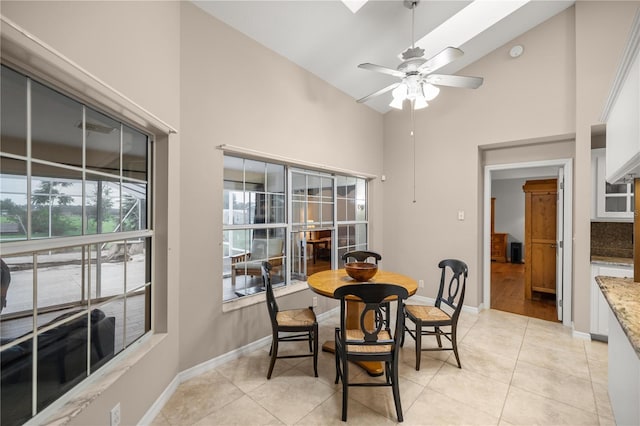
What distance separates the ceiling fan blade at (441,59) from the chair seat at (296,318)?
2383 millimetres

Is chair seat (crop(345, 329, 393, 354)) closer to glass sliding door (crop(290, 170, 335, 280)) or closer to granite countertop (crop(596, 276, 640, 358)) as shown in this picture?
granite countertop (crop(596, 276, 640, 358))

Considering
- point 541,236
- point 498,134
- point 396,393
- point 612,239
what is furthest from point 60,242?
→ point 541,236

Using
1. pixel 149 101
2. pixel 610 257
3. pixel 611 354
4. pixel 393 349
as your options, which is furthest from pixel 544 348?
pixel 149 101

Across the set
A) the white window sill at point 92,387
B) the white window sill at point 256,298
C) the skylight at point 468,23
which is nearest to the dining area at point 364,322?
the white window sill at point 256,298

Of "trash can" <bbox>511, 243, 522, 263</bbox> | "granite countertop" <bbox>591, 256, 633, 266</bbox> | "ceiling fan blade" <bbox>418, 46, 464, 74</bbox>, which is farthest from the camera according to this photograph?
"trash can" <bbox>511, 243, 522, 263</bbox>

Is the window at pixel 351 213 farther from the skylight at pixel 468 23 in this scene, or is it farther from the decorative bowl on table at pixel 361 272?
the skylight at pixel 468 23

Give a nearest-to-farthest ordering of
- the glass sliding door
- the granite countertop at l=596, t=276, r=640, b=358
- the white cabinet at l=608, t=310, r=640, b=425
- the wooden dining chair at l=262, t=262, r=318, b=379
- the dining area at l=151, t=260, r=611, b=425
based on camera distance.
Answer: the granite countertop at l=596, t=276, r=640, b=358 → the white cabinet at l=608, t=310, r=640, b=425 → the dining area at l=151, t=260, r=611, b=425 → the wooden dining chair at l=262, t=262, r=318, b=379 → the glass sliding door

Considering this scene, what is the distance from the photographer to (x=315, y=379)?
2.31 metres

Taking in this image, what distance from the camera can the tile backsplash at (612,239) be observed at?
10.4 ft

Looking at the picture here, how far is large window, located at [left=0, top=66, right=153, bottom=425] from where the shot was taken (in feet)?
3.68

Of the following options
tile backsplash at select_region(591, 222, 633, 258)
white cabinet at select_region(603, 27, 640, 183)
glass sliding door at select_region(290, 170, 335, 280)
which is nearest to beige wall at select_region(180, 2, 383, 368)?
glass sliding door at select_region(290, 170, 335, 280)

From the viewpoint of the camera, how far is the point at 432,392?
2143mm

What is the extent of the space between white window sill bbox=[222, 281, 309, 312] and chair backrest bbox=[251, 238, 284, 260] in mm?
394

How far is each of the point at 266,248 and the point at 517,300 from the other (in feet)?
13.5
